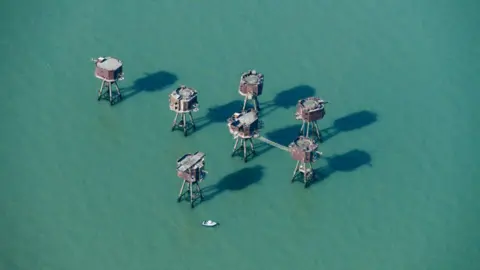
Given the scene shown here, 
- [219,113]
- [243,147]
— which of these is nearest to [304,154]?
[243,147]

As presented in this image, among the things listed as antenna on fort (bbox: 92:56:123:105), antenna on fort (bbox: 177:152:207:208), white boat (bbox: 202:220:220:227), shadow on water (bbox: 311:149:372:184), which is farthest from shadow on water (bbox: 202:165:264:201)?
antenna on fort (bbox: 92:56:123:105)

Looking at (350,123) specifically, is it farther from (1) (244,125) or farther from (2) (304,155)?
(1) (244,125)

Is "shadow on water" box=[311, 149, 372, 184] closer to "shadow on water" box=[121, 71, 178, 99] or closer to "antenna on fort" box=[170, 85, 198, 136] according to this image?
"antenna on fort" box=[170, 85, 198, 136]

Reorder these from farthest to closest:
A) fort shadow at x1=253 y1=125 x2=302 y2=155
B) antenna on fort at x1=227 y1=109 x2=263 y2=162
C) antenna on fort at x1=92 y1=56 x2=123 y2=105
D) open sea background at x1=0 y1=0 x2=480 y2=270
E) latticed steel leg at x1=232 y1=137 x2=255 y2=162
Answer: antenna on fort at x1=92 y1=56 x2=123 y2=105, fort shadow at x1=253 y1=125 x2=302 y2=155, latticed steel leg at x1=232 y1=137 x2=255 y2=162, antenna on fort at x1=227 y1=109 x2=263 y2=162, open sea background at x1=0 y1=0 x2=480 y2=270

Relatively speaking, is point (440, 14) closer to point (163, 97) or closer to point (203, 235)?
point (163, 97)

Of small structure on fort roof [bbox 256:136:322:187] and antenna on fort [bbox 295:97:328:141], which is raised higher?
antenna on fort [bbox 295:97:328:141]
